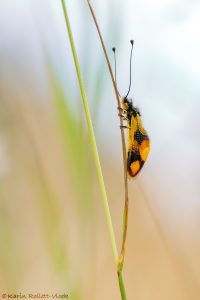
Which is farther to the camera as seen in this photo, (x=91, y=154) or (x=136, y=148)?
(x=91, y=154)

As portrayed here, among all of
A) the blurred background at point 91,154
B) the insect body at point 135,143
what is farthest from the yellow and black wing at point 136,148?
the blurred background at point 91,154

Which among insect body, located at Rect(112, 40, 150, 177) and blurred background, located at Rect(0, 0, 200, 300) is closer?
insect body, located at Rect(112, 40, 150, 177)

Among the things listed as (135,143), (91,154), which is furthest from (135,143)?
(91,154)

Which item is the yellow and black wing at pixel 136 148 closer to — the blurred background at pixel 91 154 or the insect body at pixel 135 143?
the insect body at pixel 135 143

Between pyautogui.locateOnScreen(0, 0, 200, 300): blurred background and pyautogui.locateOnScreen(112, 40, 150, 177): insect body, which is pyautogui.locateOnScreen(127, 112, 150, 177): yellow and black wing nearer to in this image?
pyautogui.locateOnScreen(112, 40, 150, 177): insect body

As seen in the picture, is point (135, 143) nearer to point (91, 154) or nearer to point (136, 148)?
point (136, 148)

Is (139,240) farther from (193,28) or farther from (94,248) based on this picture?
(193,28)

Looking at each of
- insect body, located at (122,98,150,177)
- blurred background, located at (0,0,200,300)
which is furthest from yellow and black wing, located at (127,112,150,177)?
blurred background, located at (0,0,200,300)
